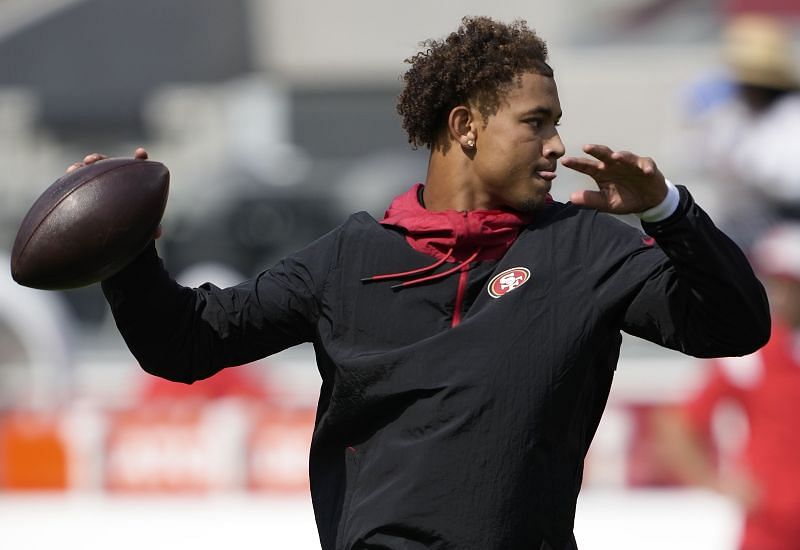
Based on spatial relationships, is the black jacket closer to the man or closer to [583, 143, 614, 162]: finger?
the man

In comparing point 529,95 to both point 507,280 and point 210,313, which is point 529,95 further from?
point 210,313

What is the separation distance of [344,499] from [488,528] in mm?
321

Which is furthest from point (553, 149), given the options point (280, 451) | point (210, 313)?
point (280, 451)

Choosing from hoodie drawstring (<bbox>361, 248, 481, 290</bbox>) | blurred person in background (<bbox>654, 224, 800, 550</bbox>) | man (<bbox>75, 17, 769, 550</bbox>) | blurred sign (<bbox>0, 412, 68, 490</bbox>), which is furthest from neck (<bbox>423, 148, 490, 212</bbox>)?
blurred sign (<bbox>0, 412, 68, 490</bbox>)

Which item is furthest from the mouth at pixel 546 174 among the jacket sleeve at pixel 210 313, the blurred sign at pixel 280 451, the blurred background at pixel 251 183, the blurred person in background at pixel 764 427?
the blurred sign at pixel 280 451

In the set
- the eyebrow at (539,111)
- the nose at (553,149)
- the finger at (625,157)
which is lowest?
the finger at (625,157)

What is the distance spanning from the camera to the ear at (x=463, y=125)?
2902 millimetres

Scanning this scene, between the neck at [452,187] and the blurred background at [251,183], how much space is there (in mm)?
2692

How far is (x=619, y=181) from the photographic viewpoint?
8.41ft

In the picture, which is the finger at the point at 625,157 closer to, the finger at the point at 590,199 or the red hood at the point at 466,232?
the finger at the point at 590,199

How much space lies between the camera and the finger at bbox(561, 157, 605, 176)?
97.0 inches

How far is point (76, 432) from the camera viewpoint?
674cm

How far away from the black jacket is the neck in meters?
0.11

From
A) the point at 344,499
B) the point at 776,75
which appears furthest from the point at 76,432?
the point at 776,75
